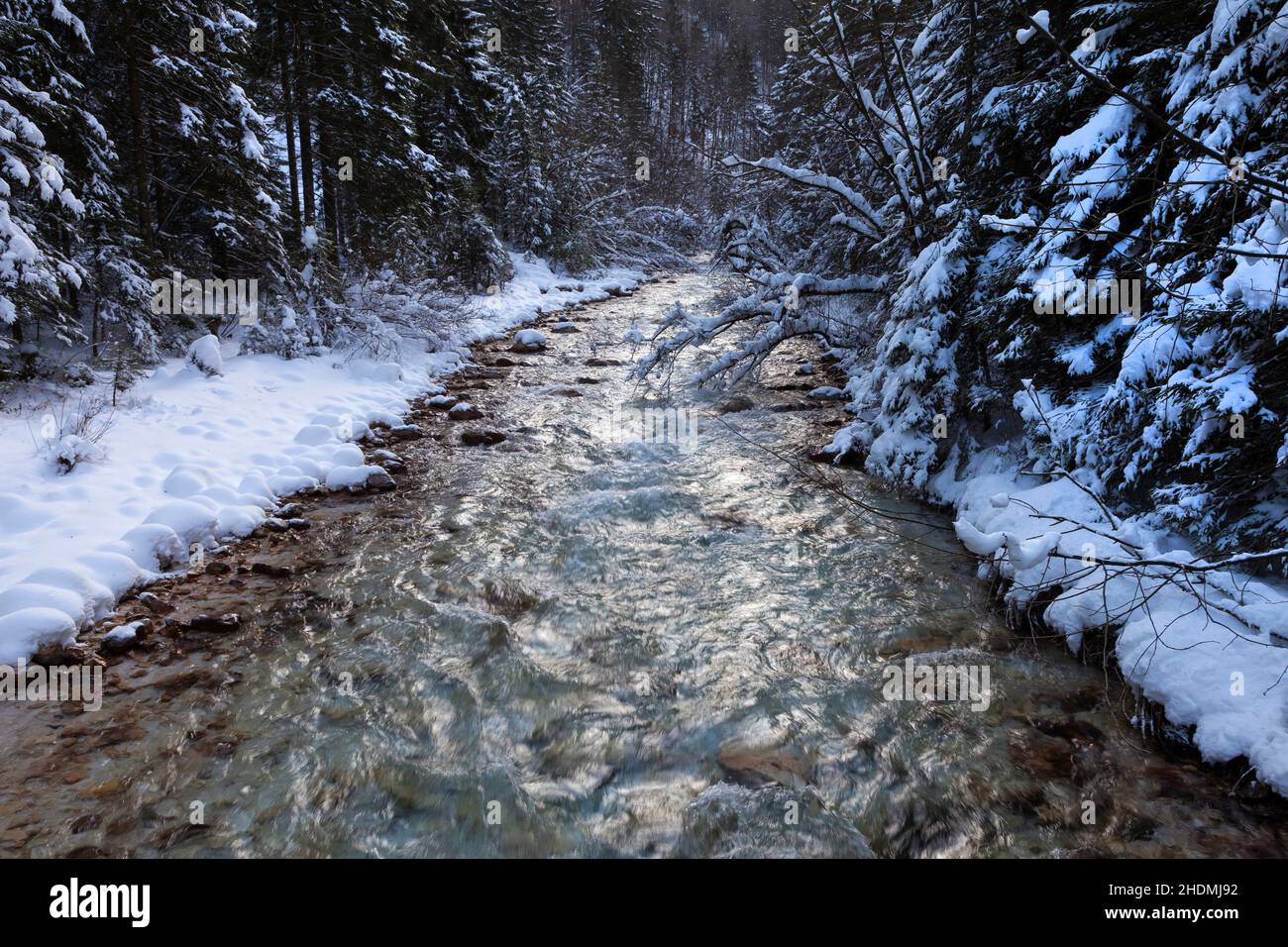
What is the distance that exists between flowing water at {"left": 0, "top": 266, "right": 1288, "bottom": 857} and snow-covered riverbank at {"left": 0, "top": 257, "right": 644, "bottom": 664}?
0.83 m

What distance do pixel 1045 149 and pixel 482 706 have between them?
7.82m

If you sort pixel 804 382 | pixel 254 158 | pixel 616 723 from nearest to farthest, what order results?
pixel 616 723 → pixel 254 158 → pixel 804 382

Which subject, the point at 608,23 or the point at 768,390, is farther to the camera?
the point at 608,23

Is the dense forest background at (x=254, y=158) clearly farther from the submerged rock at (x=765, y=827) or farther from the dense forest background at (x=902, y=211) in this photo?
the submerged rock at (x=765, y=827)

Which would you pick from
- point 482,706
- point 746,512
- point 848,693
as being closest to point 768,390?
point 746,512

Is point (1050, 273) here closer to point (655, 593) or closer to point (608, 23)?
point (655, 593)

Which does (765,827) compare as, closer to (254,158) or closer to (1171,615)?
(1171,615)

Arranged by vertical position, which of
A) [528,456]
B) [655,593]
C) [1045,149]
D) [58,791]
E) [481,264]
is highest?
[481,264]

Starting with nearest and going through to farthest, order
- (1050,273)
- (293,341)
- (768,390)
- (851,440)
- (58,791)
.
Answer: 1. (58,791)
2. (1050,273)
3. (851,440)
4. (293,341)
5. (768,390)

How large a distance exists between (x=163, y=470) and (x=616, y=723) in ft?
16.7

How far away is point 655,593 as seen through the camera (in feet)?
17.9

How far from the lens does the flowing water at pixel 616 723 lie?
10.6ft

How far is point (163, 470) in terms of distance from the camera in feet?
19.9

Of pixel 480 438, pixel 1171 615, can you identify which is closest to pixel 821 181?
pixel 480 438
